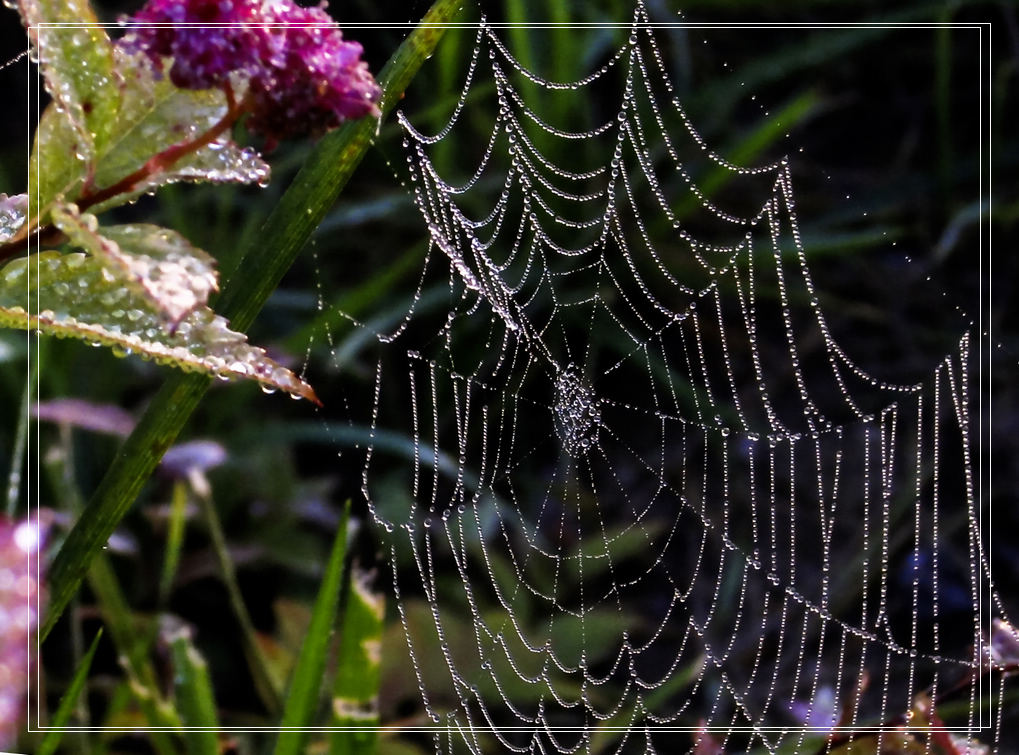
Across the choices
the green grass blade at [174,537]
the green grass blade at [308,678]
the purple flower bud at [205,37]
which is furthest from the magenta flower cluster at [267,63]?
the green grass blade at [174,537]

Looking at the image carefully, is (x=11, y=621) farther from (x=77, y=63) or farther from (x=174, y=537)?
(x=174, y=537)

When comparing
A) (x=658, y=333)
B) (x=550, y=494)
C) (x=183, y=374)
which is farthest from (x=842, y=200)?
(x=183, y=374)

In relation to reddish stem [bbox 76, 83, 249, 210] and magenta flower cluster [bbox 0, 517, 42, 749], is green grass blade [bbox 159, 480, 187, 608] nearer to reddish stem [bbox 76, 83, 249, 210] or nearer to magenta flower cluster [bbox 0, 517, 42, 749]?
reddish stem [bbox 76, 83, 249, 210]

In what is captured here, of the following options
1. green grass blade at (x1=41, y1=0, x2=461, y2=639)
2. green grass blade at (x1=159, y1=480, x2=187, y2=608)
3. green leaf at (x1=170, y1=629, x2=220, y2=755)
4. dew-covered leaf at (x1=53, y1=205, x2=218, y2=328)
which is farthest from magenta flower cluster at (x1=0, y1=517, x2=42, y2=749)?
green grass blade at (x1=159, y1=480, x2=187, y2=608)

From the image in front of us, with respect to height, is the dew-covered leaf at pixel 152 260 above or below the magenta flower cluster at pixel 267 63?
below

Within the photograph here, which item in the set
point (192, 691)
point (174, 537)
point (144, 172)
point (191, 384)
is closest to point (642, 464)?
point (174, 537)

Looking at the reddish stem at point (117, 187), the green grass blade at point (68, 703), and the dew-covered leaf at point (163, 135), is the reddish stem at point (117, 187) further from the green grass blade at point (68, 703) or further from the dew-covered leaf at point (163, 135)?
the green grass blade at point (68, 703)
